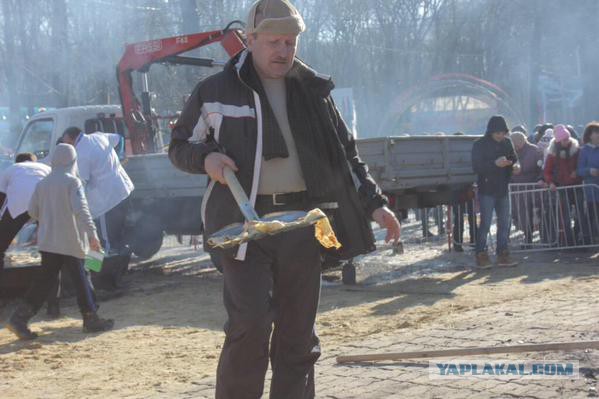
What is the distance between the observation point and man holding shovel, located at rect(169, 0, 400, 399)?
3.79 m

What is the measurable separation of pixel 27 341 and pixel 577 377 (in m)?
4.66

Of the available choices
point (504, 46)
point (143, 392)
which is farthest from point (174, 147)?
point (504, 46)

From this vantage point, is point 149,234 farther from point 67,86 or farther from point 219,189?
point 67,86

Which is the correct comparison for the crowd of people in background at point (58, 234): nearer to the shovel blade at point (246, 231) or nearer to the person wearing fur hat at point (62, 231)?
the person wearing fur hat at point (62, 231)

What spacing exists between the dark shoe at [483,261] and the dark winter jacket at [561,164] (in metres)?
1.92

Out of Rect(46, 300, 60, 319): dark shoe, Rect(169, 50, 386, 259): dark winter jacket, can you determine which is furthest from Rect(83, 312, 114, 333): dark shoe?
Rect(169, 50, 386, 259): dark winter jacket

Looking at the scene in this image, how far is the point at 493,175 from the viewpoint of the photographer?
1104cm

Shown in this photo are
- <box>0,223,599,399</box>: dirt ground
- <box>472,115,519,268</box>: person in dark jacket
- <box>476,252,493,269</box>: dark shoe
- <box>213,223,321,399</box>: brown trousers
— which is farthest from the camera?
<box>476,252,493,269</box>: dark shoe

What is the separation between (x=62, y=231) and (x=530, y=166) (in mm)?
7372

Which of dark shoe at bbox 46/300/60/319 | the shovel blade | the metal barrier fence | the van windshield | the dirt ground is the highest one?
the van windshield

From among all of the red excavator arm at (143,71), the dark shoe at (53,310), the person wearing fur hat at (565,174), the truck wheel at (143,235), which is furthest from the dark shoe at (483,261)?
the red excavator arm at (143,71)

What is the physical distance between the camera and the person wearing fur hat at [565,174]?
40.8ft

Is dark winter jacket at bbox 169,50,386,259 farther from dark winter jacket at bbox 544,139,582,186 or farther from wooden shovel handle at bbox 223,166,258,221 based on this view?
dark winter jacket at bbox 544,139,582,186

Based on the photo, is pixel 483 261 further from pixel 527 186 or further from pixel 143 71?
pixel 143 71
